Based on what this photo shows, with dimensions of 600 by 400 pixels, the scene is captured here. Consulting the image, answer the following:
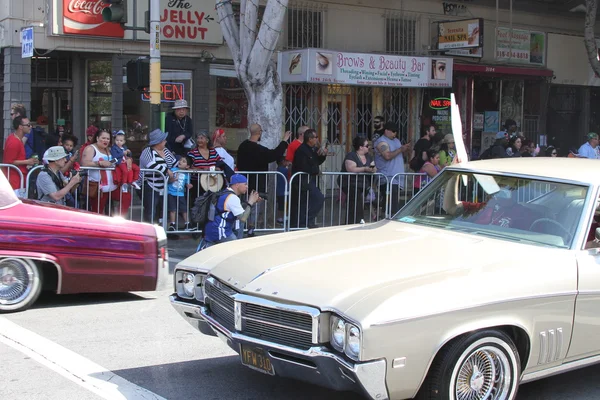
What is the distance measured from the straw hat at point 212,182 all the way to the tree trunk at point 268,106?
1.80m

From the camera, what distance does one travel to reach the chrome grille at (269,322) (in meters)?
4.46

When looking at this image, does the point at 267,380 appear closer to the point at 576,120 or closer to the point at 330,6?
the point at 330,6

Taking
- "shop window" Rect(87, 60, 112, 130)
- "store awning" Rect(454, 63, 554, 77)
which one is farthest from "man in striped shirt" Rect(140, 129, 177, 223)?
"store awning" Rect(454, 63, 554, 77)

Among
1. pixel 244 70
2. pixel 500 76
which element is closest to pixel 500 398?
pixel 244 70

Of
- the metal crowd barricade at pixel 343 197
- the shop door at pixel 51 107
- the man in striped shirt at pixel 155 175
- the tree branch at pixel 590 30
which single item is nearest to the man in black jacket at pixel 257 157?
the metal crowd barricade at pixel 343 197

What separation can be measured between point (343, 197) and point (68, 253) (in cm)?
595

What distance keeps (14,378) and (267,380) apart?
1.80m

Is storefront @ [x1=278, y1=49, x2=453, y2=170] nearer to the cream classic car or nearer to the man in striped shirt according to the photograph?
the man in striped shirt

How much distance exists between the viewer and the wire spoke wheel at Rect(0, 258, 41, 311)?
7.38 meters

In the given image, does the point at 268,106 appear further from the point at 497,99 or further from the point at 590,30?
the point at 497,99

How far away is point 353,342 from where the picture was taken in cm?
424

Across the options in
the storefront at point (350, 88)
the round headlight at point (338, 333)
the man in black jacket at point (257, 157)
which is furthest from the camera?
the storefront at point (350, 88)

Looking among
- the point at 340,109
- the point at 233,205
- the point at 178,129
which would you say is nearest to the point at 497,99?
the point at 340,109

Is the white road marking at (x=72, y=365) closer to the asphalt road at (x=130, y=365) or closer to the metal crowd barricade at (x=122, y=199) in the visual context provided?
the asphalt road at (x=130, y=365)
